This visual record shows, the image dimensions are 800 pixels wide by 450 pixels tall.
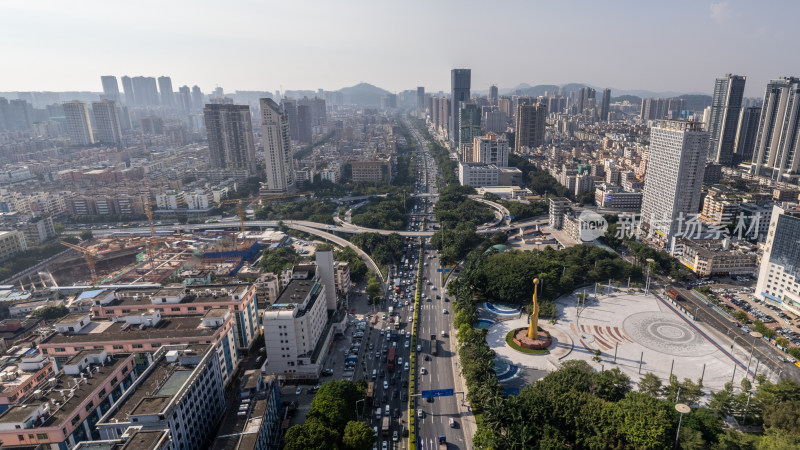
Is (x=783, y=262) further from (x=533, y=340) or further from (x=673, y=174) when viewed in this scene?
(x=533, y=340)

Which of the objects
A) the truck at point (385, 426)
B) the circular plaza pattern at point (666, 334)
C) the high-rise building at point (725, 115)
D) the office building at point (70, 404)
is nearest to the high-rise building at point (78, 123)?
the office building at point (70, 404)

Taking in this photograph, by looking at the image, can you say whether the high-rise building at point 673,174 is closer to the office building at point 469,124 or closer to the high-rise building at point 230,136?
the office building at point 469,124

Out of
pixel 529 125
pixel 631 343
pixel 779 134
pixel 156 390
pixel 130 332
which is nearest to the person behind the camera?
pixel 156 390

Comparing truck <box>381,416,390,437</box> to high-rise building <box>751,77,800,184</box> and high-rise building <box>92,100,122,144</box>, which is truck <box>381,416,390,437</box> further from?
high-rise building <box>92,100,122,144</box>

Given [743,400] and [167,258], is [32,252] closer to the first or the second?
[167,258]

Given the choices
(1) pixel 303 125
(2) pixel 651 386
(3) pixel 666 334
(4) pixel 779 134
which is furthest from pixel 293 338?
(1) pixel 303 125

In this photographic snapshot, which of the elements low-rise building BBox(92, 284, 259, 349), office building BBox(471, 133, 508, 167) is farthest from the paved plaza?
office building BBox(471, 133, 508, 167)
